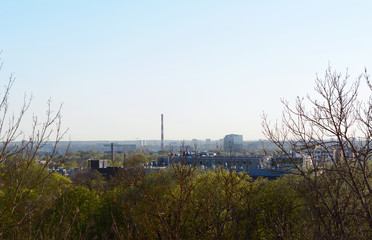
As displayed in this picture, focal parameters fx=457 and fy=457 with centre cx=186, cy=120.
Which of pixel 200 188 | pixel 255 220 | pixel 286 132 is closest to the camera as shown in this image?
pixel 286 132

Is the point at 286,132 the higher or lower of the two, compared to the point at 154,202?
higher

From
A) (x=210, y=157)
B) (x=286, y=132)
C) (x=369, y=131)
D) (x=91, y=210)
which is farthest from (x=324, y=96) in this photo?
(x=210, y=157)

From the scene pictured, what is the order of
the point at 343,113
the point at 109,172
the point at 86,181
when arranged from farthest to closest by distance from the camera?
1. the point at 109,172
2. the point at 86,181
3. the point at 343,113

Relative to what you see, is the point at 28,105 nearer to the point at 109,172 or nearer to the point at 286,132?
the point at 286,132

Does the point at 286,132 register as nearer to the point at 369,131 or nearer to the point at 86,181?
the point at 369,131

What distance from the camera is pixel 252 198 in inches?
787

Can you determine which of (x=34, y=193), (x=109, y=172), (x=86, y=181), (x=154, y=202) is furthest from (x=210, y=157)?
(x=154, y=202)

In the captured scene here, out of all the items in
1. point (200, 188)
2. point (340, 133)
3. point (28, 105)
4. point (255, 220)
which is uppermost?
point (28, 105)

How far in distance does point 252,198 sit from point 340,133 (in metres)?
15.0

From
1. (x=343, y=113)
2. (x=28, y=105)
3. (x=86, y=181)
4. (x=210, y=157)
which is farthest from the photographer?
(x=210, y=157)

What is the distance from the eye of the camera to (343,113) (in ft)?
18.4

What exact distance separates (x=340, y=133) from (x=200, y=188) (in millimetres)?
15485

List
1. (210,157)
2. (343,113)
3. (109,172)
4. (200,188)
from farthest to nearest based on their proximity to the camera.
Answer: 1. (210,157)
2. (109,172)
3. (200,188)
4. (343,113)

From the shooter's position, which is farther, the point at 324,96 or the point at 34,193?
the point at 34,193
